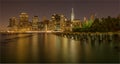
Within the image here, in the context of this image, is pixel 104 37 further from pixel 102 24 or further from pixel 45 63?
pixel 45 63

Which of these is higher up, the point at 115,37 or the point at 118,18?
the point at 118,18

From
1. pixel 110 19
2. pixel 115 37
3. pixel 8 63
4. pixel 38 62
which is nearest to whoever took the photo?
pixel 8 63

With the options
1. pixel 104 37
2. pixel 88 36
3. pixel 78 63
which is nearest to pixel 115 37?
pixel 104 37

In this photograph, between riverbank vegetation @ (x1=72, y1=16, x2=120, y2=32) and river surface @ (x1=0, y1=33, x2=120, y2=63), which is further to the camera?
riverbank vegetation @ (x1=72, y1=16, x2=120, y2=32)

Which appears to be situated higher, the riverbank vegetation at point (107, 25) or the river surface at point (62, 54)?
the riverbank vegetation at point (107, 25)

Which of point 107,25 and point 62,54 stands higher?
point 107,25

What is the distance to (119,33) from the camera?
71875 millimetres

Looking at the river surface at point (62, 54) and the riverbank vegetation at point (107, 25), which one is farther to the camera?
the riverbank vegetation at point (107, 25)

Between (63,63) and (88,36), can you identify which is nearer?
(63,63)

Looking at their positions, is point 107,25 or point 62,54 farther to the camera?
point 107,25

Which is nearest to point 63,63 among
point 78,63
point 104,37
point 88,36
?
point 78,63

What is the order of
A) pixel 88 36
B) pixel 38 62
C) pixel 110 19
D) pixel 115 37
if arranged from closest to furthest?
pixel 38 62, pixel 115 37, pixel 110 19, pixel 88 36

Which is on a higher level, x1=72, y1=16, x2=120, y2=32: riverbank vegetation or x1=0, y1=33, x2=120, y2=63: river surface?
x1=72, y1=16, x2=120, y2=32: riverbank vegetation

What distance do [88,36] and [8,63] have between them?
6721 cm
